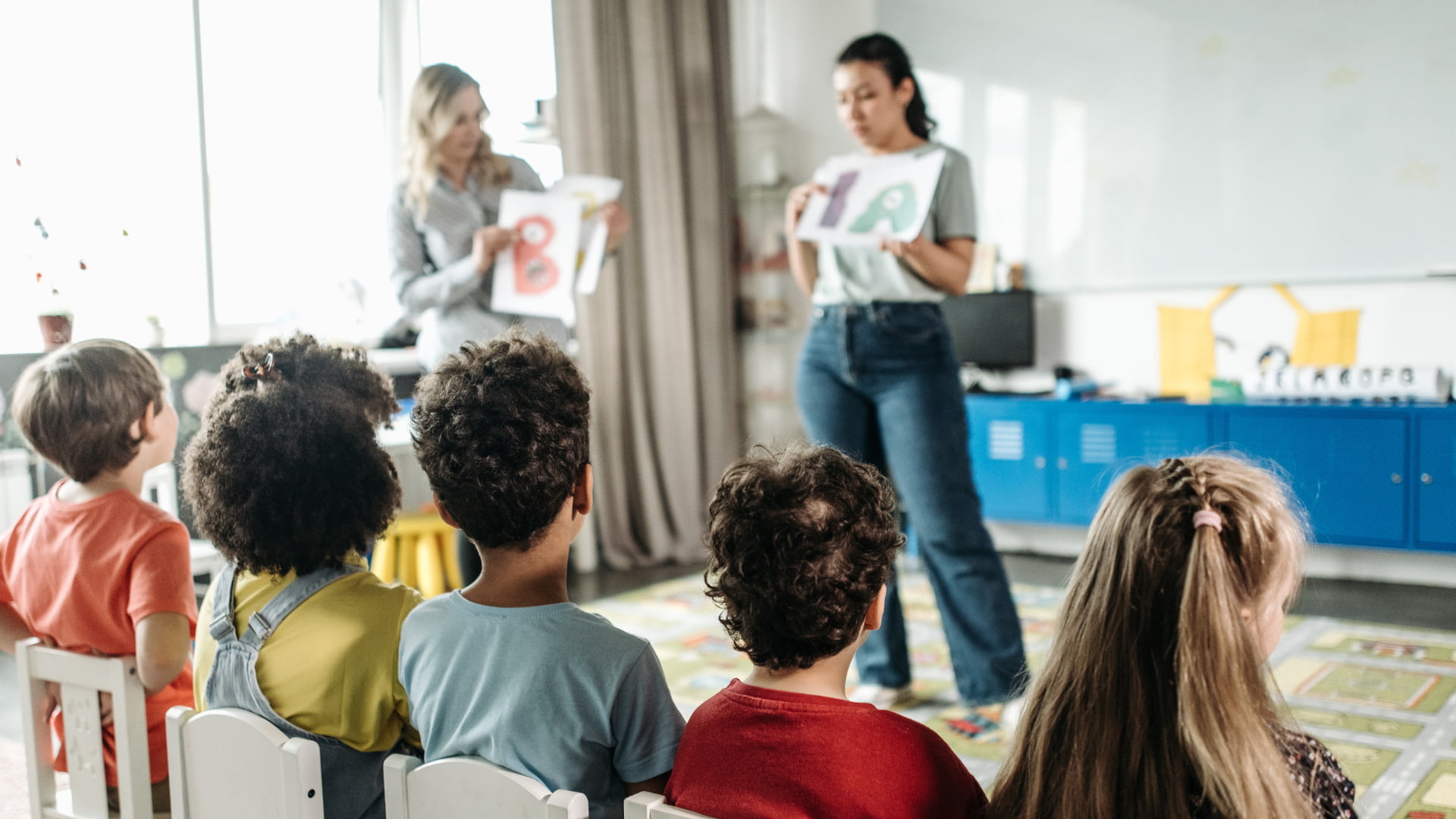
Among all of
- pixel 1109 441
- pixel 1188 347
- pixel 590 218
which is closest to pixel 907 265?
pixel 590 218

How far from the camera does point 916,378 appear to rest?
2.16 m

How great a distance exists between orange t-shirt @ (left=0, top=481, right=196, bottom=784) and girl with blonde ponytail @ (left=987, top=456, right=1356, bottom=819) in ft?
3.05

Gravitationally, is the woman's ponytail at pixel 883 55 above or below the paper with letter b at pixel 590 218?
above

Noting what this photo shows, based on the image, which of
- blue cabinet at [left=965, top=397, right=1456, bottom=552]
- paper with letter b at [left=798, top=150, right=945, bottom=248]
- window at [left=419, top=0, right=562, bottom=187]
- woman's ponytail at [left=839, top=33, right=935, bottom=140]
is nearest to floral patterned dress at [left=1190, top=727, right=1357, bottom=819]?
paper with letter b at [left=798, top=150, right=945, bottom=248]

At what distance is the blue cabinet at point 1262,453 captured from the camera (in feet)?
10.7

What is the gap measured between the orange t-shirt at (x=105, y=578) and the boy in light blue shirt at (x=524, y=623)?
1.17 feet

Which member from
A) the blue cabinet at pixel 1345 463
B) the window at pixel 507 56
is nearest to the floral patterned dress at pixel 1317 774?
the blue cabinet at pixel 1345 463

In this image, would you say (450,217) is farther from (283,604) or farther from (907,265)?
(283,604)

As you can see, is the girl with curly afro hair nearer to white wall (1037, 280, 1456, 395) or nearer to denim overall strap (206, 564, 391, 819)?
denim overall strap (206, 564, 391, 819)

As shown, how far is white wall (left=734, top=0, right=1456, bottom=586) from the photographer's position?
136 inches

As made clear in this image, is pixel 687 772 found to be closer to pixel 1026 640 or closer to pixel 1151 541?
pixel 1151 541

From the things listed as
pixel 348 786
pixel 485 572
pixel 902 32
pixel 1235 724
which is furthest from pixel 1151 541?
pixel 902 32

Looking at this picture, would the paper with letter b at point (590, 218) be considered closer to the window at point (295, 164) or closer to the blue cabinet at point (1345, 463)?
the window at point (295, 164)

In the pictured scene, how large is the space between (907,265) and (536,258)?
0.81m
